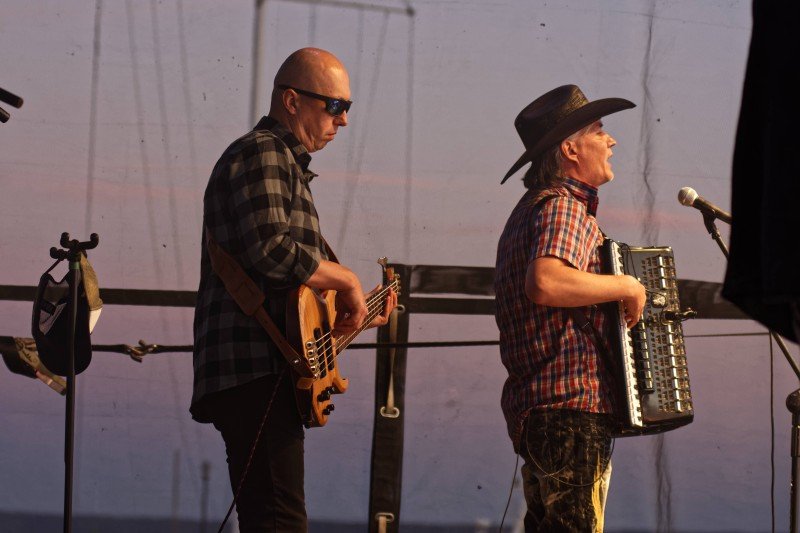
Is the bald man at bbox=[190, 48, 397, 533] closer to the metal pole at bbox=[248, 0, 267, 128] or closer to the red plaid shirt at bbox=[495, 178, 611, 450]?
the red plaid shirt at bbox=[495, 178, 611, 450]

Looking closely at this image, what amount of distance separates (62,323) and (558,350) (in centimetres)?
155

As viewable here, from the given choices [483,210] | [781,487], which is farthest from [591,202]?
[781,487]

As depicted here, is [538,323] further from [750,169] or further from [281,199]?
[750,169]

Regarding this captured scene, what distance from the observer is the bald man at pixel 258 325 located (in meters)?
2.45

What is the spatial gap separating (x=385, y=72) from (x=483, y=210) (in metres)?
0.61

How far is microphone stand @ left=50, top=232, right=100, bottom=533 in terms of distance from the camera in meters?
2.91

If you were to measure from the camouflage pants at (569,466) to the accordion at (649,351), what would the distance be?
99mm

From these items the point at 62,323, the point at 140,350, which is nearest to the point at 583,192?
the point at 62,323

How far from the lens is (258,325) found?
249 cm

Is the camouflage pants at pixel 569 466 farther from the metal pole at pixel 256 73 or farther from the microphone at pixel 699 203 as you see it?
the metal pole at pixel 256 73

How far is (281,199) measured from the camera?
98.1 inches

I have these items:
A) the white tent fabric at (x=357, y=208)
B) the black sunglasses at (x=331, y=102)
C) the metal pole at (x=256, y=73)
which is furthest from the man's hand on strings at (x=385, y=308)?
the metal pole at (x=256, y=73)

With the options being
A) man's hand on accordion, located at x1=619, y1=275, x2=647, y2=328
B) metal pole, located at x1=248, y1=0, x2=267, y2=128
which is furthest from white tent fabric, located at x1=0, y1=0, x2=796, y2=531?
man's hand on accordion, located at x1=619, y1=275, x2=647, y2=328

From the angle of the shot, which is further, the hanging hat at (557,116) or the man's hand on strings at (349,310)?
the hanging hat at (557,116)
